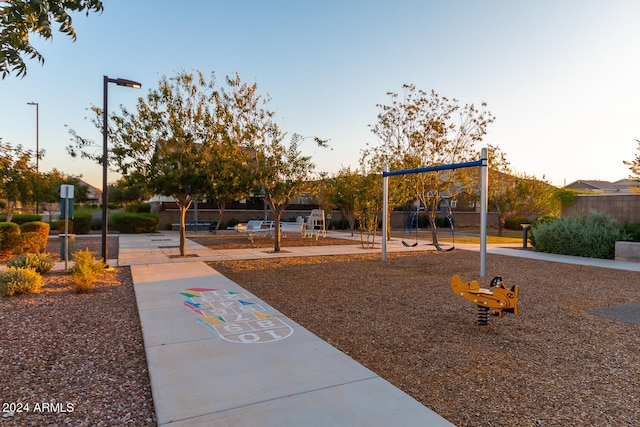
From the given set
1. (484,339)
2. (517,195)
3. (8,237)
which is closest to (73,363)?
(484,339)

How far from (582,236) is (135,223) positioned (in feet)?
75.4

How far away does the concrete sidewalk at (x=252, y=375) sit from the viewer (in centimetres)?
307

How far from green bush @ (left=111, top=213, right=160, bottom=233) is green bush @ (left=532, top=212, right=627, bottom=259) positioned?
68.6ft

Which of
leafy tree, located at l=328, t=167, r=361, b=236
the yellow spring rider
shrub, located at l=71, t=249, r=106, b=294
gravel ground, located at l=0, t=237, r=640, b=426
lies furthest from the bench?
the yellow spring rider

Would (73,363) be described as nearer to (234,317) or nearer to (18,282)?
(234,317)

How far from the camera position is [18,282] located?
24.1 ft

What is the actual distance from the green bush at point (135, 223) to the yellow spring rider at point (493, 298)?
22.5 meters

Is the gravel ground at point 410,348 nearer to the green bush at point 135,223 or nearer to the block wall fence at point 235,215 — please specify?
the green bush at point 135,223

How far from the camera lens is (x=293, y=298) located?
7.35 m

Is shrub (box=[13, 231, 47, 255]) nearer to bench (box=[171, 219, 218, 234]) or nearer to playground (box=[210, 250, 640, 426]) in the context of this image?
playground (box=[210, 250, 640, 426])

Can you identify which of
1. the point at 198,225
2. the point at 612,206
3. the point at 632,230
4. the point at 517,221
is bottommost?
the point at 198,225

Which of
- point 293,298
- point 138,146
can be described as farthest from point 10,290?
point 138,146

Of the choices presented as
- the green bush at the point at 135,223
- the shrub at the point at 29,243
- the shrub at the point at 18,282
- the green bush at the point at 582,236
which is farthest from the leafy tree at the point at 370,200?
the green bush at the point at 135,223

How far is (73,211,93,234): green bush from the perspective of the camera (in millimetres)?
23125
